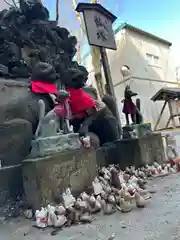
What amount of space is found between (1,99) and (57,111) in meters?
0.75

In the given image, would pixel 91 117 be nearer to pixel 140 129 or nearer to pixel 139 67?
pixel 140 129

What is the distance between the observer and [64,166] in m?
2.79

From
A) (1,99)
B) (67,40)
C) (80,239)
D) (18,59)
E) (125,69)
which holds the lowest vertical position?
(80,239)

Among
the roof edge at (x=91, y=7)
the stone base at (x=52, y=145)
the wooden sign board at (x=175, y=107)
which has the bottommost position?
the stone base at (x=52, y=145)

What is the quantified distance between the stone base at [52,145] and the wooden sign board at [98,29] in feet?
7.94

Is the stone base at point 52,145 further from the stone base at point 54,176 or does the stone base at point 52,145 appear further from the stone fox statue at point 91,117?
the stone fox statue at point 91,117

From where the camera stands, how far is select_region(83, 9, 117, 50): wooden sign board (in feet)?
16.0

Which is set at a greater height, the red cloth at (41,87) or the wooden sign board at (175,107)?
the wooden sign board at (175,107)

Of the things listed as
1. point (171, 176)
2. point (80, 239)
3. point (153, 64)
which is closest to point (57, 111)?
point (80, 239)

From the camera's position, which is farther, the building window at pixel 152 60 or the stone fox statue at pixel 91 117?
the building window at pixel 152 60

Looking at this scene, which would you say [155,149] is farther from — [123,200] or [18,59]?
[18,59]

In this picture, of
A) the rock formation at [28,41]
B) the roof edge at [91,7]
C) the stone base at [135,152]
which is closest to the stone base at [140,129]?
the stone base at [135,152]

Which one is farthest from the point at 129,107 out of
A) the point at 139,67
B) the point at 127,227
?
the point at 139,67

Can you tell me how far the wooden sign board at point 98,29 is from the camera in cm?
487
